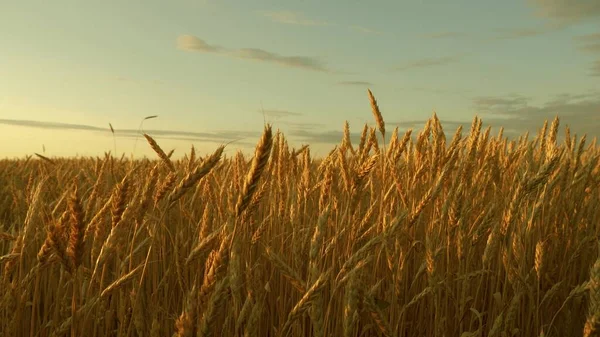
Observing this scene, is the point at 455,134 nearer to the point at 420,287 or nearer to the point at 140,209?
the point at 420,287

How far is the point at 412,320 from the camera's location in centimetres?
218

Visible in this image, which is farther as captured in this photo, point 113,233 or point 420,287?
point 420,287

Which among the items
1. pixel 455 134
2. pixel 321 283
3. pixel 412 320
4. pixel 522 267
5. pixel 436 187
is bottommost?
pixel 412 320

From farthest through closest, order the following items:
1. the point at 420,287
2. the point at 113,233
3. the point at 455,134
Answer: the point at 455,134 → the point at 420,287 → the point at 113,233

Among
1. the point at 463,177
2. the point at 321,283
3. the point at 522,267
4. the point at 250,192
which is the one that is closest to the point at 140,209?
the point at 250,192

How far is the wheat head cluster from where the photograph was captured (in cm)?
138

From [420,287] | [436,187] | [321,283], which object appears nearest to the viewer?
[321,283]

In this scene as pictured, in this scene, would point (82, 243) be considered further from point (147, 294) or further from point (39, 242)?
point (39, 242)

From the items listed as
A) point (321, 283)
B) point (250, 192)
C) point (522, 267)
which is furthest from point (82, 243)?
point (522, 267)

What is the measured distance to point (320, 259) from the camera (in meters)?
1.90

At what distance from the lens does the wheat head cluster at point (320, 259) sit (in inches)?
54.2

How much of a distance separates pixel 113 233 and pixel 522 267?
1.52 m

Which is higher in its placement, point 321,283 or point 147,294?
point 321,283

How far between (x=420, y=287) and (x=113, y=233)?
1424 mm
